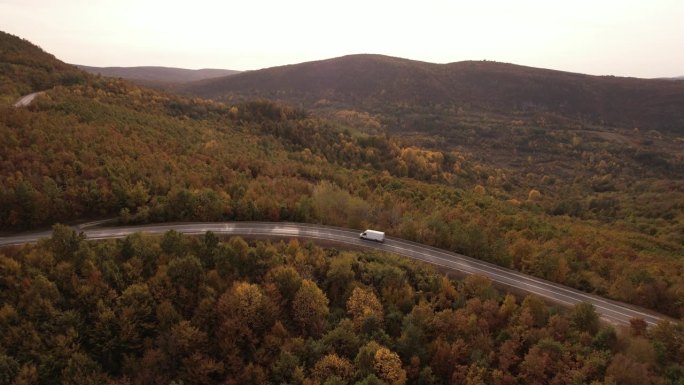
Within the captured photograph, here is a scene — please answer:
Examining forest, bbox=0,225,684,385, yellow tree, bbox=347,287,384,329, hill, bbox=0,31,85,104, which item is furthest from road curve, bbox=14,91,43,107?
yellow tree, bbox=347,287,384,329

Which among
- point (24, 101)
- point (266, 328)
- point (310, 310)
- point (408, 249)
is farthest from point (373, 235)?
point (24, 101)

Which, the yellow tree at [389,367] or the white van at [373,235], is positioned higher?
the white van at [373,235]

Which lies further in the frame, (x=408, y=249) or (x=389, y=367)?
(x=408, y=249)

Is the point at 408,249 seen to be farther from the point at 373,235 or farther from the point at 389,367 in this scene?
the point at 389,367

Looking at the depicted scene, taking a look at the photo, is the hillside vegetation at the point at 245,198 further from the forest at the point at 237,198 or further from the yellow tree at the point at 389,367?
the yellow tree at the point at 389,367

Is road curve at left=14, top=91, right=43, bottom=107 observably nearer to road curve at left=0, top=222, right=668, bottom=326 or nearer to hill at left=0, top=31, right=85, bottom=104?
hill at left=0, top=31, right=85, bottom=104

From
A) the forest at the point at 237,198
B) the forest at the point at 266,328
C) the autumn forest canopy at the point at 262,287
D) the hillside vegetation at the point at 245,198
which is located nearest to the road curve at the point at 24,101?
the autumn forest canopy at the point at 262,287
